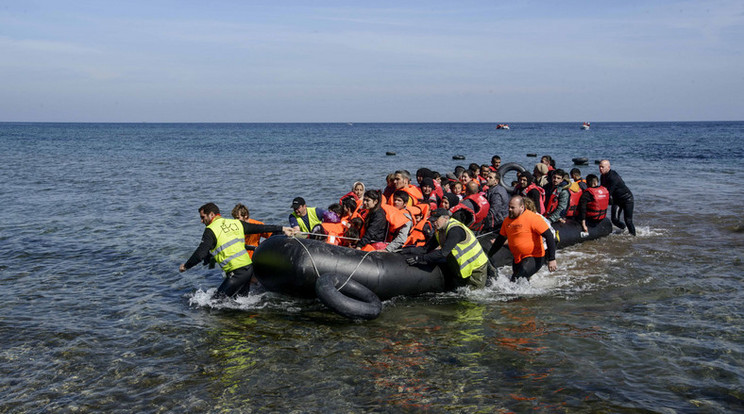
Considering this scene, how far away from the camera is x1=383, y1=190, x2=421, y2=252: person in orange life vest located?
816cm

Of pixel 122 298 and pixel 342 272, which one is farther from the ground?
pixel 342 272

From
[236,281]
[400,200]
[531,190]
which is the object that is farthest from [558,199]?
[236,281]

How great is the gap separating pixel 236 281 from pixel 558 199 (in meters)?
6.12

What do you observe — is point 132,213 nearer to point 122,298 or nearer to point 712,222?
point 122,298

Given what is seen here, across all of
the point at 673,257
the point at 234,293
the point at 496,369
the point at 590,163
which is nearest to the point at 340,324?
the point at 234,293

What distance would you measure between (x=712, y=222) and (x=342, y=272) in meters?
10.9

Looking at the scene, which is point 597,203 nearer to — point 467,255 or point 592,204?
point 592,204

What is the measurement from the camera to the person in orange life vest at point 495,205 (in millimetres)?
10273

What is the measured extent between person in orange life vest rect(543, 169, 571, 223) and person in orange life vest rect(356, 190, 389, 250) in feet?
13.2

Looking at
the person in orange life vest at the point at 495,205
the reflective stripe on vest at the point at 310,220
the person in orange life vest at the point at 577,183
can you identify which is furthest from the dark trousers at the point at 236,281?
the person in orange life vest at the point at 577,183

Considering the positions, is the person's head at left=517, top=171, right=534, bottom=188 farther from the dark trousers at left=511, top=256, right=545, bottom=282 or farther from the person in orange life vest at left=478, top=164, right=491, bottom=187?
the dark trousers at left=511, top=256, right=545, bottom=282

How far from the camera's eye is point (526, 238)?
7840mm

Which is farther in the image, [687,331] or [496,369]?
[687,331]

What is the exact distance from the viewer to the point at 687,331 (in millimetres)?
6793
